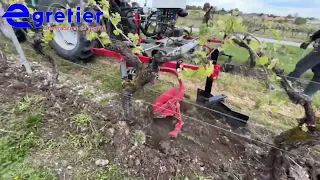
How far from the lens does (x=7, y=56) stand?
3543 millimetres

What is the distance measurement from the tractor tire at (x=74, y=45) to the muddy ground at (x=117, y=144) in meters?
0.99

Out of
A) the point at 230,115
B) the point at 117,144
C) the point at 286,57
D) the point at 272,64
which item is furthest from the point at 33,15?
the point at 286,57

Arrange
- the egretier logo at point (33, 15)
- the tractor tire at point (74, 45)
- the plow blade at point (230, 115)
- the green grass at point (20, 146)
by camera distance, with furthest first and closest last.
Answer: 1. the tractor tire at point (74, 45)
2. the plow blade at point (230, 115)
3. the egretier logo at point (33, 15)
4. the green grass at point (20, 146)

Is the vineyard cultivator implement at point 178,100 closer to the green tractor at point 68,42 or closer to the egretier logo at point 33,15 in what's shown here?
the egretier logo at point 33,15

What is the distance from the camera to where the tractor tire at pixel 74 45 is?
11.0ft

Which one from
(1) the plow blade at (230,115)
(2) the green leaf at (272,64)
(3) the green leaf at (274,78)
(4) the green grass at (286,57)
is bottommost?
(1) the plow blade at (230,115)

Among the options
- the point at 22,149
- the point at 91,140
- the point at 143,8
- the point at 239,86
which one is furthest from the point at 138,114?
the point at 143,8

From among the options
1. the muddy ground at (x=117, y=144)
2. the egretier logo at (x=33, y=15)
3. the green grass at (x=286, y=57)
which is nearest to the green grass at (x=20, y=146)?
the muddy ground at (x=117, y=144)

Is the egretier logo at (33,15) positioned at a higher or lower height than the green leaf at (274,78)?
higher

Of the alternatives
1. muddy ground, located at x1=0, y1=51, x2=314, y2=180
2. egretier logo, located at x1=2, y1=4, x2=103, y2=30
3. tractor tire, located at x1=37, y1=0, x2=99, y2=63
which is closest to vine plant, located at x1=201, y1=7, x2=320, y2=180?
muddy ground, located at x1=0, y1=51, x2=314, y2=180

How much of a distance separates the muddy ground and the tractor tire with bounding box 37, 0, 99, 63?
38.8 inches

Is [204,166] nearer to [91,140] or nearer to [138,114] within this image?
[138,114]

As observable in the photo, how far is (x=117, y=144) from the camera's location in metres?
1.95

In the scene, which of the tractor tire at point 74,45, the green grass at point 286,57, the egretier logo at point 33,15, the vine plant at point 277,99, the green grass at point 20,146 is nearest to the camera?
the vine plant at point 277,99
